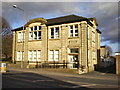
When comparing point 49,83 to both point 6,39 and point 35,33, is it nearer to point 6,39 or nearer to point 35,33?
point 35,33

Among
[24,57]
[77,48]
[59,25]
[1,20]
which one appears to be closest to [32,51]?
[24,57]

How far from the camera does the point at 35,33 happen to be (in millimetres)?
28797

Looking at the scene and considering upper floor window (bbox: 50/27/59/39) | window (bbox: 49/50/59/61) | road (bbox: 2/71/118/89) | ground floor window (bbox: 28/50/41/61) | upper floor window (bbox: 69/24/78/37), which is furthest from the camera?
ground floor window (bbox: 28/50/41/61)

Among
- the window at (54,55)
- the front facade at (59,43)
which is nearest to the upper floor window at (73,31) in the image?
the front facade at (59,43)

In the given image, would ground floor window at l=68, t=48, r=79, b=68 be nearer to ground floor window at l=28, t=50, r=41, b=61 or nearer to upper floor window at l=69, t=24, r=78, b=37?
upper floor window at l=69, t=24, r=78, b=37

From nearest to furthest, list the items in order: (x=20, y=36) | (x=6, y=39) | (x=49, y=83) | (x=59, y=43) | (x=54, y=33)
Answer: (x=49, y=83), (x=59, y=43), (x=54, y=33), (x=20, y=36), (x=6, y=39)

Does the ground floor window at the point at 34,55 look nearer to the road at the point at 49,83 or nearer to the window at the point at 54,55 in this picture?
the window at the point at 54,55

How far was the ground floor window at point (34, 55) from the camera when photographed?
2745 centimetres

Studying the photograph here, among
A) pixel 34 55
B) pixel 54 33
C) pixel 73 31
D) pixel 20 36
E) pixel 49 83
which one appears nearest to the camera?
pixel 49 83

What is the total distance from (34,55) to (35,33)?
161 inches

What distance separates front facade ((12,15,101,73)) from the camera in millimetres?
23594

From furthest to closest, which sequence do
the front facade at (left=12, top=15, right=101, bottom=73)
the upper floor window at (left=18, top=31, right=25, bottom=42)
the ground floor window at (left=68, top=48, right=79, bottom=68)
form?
the upper floor window at (left=18, top=31, right=25, bottom=42), the ground floor window at (left=68, top=48, right=79, bottom=68), the front facade at (left=12, top=15, right=101, bottom=73)

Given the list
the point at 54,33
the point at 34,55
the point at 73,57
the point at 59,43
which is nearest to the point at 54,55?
the point at 59,43

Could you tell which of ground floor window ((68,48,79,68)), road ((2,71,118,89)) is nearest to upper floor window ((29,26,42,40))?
ground floor window ((68,48,79,68))
